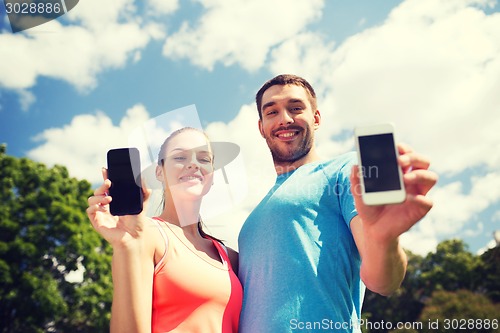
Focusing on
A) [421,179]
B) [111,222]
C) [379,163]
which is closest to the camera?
[421,179]

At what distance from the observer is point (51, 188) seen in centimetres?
2008

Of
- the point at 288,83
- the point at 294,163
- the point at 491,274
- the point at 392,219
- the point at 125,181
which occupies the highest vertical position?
the point at 288,83

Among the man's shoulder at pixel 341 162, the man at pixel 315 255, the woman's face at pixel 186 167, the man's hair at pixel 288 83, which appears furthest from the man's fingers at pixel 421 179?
the man's hair at pixel 288 83

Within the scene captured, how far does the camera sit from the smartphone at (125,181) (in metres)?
2.58

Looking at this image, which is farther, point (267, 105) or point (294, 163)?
point (267, 105)

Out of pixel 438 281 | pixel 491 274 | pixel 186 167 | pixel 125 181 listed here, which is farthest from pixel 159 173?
pixel 438 281

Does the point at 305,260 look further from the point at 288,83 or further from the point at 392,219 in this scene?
the point at 288,83

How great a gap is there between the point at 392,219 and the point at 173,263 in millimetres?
1667

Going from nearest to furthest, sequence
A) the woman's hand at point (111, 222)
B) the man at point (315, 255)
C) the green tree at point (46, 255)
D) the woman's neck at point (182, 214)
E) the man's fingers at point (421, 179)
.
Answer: the man's fingers at point (421, 179) < the man at point (315, 255) < the woman's hand at point (111, 222) < the woman's neck at point (182, 214) < the green tree at point (46, 255)

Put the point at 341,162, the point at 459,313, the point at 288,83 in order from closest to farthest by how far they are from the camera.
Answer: the point at 341,162 → the point at 288,83 → the point at 459,313

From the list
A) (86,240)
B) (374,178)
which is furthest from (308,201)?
(86,240)

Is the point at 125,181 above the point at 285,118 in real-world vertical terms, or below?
below

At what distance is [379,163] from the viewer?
190 cm

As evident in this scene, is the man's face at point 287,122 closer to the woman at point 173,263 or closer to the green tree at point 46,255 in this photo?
the woman at point 173,263
